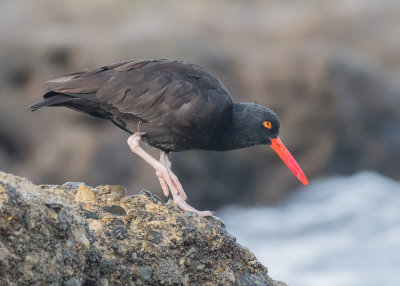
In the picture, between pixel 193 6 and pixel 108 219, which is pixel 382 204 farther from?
pixel 108 219

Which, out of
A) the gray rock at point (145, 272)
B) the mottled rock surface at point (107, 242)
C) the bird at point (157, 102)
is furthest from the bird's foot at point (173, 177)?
the gray rock at point (145, 272)

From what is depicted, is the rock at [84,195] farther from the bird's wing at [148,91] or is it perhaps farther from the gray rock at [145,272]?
the bird's wing at [148,91]

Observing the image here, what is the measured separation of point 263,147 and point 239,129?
8.36 meters

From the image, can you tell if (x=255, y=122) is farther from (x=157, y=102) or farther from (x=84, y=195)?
(x=84, y=195)

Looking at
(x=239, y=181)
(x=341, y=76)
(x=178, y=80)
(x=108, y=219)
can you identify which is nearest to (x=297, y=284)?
(x=239, y=181)

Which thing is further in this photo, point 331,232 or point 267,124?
point 331,232

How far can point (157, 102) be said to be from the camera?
5.69m

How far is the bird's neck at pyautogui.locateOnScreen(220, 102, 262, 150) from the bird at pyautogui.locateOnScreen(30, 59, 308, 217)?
0.04 ft

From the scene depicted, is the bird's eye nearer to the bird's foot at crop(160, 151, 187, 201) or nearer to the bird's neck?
the bird's neck

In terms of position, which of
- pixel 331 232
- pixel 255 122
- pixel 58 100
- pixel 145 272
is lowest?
pixel 145 272

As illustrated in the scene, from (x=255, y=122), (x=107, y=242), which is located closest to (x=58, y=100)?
(x=255, y=122)

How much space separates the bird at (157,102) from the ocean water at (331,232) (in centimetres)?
649

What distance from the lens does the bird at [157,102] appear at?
221 inches

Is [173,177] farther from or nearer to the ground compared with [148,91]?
nearer to the ground
